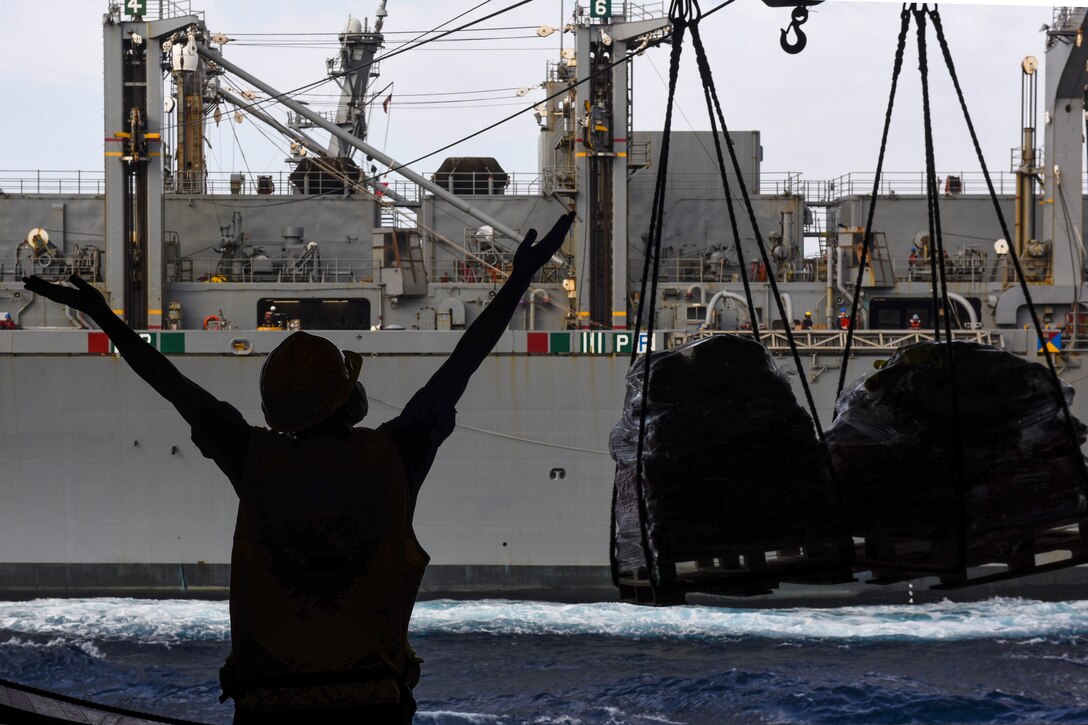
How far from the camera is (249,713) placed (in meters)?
1.76

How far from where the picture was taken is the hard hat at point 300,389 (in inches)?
69.3

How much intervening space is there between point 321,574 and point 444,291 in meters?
13.9

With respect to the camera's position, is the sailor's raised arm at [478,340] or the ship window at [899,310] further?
the ship window at [899,310]

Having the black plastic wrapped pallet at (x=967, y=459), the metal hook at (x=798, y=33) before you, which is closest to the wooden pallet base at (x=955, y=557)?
the black plastic wrapped pallet at (x=967, y=459)

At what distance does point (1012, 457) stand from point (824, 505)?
0.60 metres

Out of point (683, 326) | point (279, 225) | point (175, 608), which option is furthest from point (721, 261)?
point (175, 608)

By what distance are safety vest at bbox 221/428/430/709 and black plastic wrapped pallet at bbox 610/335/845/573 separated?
1570 mm

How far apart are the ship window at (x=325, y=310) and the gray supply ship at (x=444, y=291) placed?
38 millimetres

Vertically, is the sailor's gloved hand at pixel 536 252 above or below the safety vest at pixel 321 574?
above

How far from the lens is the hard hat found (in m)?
1.76

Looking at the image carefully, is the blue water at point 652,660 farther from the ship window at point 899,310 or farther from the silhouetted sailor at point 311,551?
the silhouetted sailor at point 311,551

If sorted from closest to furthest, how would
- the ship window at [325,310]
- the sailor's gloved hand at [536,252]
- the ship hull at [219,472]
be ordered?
the sailor's gloved hand at [536,252] → the ship hull at [219,472] → the ship window at [325,310]

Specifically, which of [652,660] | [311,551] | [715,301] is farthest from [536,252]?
[715,301]

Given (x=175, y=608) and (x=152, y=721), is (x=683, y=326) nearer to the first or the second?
(x=175, y=608)
